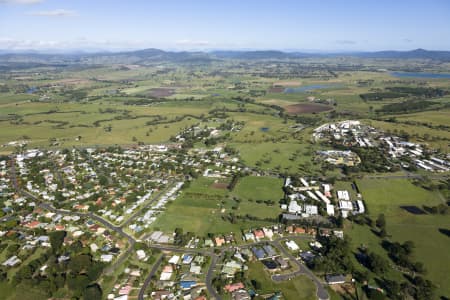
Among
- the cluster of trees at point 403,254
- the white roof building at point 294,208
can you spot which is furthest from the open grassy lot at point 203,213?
the cluster of trees at point 403,254

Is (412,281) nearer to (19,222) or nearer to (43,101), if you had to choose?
(19,222)

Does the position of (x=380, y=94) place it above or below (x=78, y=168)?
above

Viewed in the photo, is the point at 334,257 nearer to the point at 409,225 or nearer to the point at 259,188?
the point at 409,225

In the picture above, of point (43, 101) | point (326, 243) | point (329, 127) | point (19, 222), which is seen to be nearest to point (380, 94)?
point (329, 127)

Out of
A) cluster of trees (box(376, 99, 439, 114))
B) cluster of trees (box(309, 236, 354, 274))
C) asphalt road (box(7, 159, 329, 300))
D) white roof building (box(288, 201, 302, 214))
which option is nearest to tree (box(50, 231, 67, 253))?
asphalt road (box(7, 159, 329, 300))

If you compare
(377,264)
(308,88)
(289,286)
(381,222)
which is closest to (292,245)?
(289,286)

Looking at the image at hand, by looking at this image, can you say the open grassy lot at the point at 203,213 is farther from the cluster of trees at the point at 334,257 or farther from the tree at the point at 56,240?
the tree at the point at 56,240
